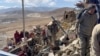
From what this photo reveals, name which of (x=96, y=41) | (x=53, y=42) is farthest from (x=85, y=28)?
(x=53, y=42)

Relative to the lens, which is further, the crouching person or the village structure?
the village structure

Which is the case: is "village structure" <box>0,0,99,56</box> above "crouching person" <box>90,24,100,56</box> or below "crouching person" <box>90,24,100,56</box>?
below

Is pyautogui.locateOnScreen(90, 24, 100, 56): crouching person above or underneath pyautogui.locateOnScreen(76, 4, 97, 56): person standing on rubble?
above

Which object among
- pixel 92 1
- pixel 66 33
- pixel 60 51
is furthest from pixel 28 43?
pixel 92 1

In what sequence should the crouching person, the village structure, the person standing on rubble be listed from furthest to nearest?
the village structure, the person standing on rubble, the crouching person

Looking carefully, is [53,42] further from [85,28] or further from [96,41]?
[96,41]

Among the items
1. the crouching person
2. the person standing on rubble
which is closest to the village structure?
the person standing on rubble

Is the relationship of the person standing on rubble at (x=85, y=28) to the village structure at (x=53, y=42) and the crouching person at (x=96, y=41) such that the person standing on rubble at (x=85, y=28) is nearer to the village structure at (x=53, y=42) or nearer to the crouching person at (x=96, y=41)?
the village structure at (x=53, y=42)

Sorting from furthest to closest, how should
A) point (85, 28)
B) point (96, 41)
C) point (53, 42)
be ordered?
point (53, 42), point (85, 28), point (96, 41)

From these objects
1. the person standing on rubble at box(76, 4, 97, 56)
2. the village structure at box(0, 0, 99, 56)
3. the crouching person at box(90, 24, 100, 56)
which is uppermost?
Result: the crouching person at box(90, 24, 100, 56)

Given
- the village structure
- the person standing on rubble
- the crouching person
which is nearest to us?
the crouching person

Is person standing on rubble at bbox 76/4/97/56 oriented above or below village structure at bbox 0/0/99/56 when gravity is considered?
above

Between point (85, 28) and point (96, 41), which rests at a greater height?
point (96, 41)

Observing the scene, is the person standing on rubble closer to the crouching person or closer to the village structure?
the village structure
